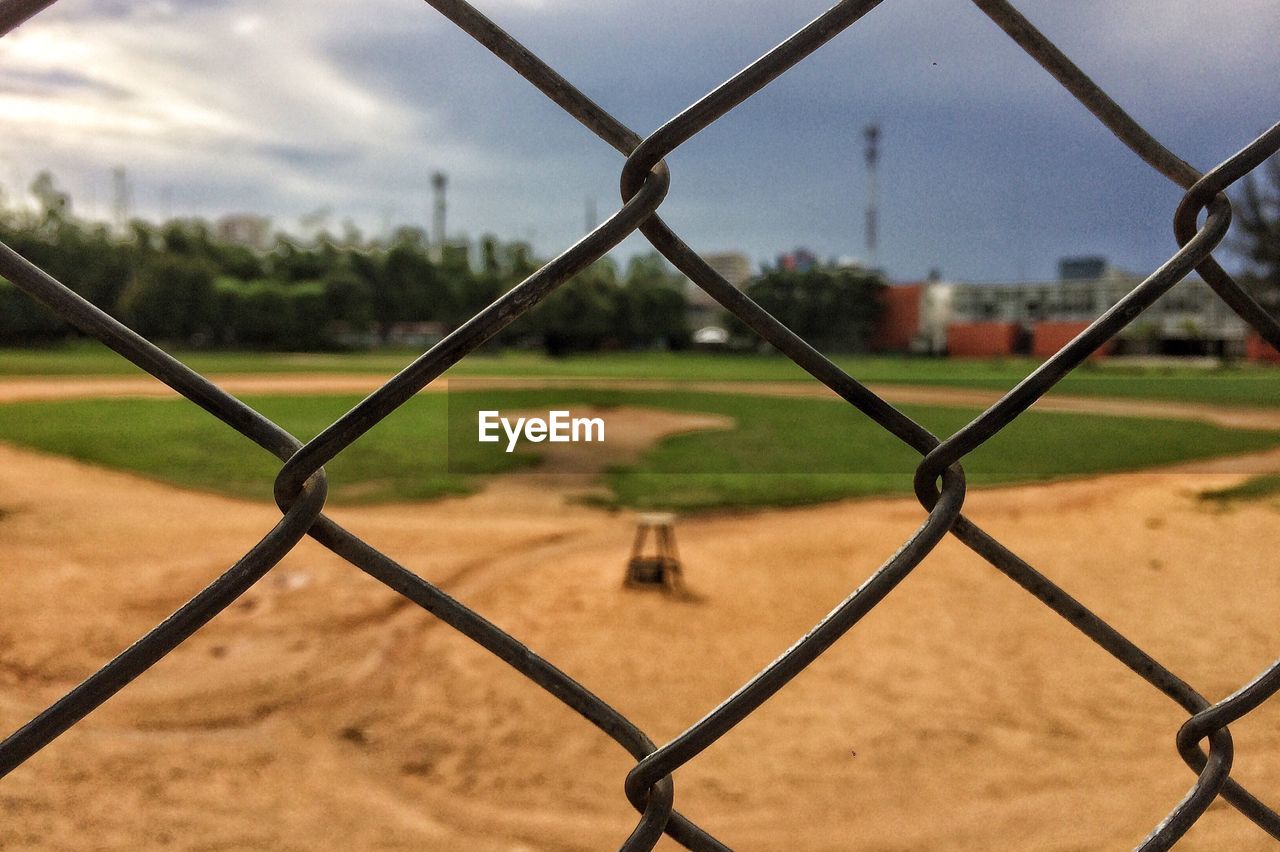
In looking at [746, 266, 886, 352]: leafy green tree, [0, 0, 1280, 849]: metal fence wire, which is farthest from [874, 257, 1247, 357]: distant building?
[0, 0, 1280, 849]: metal fence wire

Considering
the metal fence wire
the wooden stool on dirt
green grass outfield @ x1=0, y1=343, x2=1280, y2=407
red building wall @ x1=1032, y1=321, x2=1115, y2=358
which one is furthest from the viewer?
red building wall @ x1=1032, y1=321, x2=1115, y2=358

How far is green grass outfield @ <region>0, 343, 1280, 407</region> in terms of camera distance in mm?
13609

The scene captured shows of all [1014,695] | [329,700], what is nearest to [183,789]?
[329,700]

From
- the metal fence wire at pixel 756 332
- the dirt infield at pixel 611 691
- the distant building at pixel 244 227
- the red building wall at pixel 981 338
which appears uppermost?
the distant building at pixel 244 227

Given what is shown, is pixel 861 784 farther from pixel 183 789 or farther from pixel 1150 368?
pixel 1150 368

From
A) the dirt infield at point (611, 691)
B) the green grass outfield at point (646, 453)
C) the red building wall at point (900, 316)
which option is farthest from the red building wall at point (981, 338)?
the dirt infield at point (611, 691)

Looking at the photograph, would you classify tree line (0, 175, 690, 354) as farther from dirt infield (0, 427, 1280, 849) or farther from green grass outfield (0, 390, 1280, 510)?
dirt infield (0, 427, 1280, 849)

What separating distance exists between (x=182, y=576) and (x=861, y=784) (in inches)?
181

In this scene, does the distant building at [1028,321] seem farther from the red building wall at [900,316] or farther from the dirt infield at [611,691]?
the dirt infield at [611,691]

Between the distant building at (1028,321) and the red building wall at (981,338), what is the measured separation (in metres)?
0.02

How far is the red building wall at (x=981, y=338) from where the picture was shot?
63.9ft

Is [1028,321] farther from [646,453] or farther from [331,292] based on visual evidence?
[331,292]
